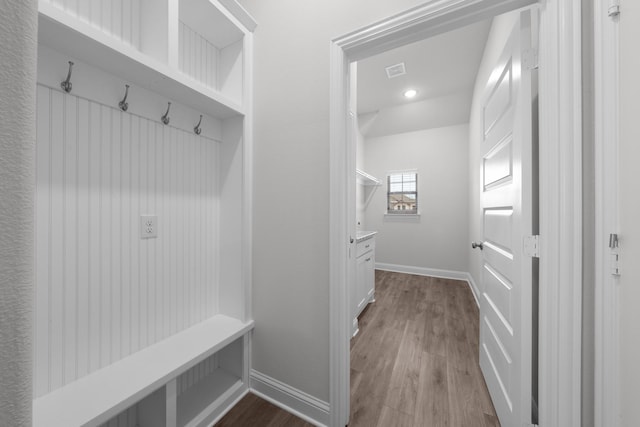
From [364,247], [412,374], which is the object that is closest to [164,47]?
[364,247]

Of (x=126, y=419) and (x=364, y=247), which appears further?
(x=364, y=247)

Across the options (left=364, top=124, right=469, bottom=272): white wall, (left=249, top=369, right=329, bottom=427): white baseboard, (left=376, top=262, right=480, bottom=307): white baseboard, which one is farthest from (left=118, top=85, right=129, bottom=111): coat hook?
(left=376, top=262, right=480, bottom=307): white baseboard

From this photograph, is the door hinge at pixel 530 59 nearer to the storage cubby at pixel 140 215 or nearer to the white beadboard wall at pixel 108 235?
the storage cubby at pixel 140 215

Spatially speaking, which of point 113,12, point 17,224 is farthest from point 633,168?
point 113,12

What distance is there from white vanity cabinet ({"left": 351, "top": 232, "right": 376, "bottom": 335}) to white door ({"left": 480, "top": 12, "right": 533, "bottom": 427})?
3.40 feet

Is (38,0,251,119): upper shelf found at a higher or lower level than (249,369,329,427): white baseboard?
higher

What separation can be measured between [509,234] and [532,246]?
0.23 meters

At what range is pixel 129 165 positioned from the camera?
1191 mm

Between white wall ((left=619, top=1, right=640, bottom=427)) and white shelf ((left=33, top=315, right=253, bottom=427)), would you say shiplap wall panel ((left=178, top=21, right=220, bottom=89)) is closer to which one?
white shelf ((left=33, top=315, right=253, bottom=427))

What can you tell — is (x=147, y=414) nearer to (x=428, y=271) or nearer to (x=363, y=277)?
(x=363, y=277)

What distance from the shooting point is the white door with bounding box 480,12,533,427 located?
3.50 feet

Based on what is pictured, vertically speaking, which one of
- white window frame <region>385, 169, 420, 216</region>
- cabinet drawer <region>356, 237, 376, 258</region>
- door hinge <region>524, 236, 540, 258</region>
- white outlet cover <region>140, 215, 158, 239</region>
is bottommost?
cabinet drawer <region>356, 237, 376, 258</region>

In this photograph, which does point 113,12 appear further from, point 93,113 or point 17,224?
point 17,224

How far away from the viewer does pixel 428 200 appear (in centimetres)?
436
